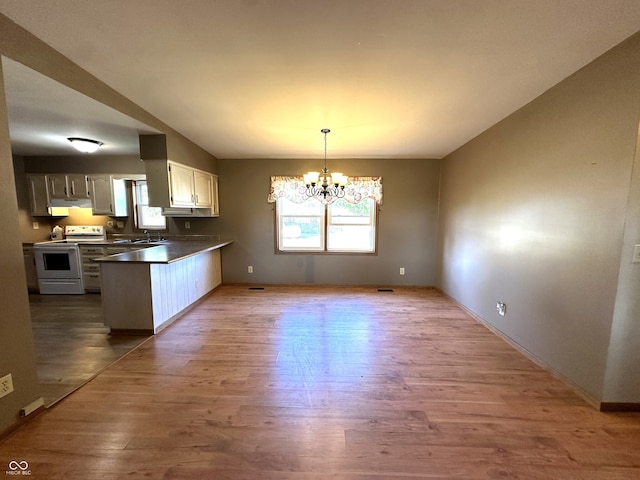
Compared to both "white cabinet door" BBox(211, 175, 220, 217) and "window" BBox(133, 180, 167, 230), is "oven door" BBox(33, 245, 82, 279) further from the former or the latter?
"white cabinet door" BBox(211, 175, 220, 217)

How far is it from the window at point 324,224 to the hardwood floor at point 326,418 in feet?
7.58

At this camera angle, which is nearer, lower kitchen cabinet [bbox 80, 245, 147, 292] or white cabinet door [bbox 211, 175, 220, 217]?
lower kitchen cabinet [bbox 80, 245, 147, 292]

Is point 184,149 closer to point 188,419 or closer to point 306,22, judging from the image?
point 306,22

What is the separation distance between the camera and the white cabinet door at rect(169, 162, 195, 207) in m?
3.23

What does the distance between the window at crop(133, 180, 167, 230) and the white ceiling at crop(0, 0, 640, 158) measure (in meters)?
2.49

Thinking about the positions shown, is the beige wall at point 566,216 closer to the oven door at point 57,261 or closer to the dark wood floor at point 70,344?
the dark wood floor at point 70,344

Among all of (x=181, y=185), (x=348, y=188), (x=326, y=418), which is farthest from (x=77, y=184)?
(x=326, y=418)

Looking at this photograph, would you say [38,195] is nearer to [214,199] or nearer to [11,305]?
[214,199]

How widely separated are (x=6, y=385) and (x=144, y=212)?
3663 millimetres

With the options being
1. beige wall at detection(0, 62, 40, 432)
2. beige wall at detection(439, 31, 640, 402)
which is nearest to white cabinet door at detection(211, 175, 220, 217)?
beige wall at detection(0, 62, 40, 432)

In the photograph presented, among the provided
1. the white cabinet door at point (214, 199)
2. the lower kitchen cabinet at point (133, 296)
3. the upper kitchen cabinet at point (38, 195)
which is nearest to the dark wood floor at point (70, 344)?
the lower kitchen cabinet at point (133, 296)

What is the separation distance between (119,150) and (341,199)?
3680 mm

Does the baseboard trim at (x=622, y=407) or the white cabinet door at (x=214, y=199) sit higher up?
the white cabinet door at (x=214, y=199)

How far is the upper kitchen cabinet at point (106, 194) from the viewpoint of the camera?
4.38m
